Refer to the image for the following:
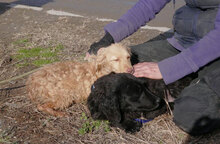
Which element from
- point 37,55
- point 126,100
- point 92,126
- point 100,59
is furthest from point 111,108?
point 37,55

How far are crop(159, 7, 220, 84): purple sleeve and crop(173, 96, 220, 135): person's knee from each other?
0.35 meters

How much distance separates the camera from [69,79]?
395 cm

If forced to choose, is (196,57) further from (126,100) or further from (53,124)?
(53,124)

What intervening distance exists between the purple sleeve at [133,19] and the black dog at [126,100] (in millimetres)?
1056

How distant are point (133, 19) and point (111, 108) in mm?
1609

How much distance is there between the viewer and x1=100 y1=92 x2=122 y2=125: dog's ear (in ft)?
10.8

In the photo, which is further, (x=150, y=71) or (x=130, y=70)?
(x=130, y=70)

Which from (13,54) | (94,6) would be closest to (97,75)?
(13,54)

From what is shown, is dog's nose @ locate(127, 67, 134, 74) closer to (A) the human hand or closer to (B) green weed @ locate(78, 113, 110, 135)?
(A) the human hand

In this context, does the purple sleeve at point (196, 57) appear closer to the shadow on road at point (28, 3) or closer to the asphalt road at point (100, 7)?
the asphalt road at point (100, 7)

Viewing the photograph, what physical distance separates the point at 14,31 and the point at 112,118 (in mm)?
4493

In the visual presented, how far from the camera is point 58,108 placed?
3.89 m

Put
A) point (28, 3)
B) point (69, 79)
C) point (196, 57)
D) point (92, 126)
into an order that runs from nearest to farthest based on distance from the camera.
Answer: point (196, 57)
point (92, 126)
point (69, 79)
point (28, 3)

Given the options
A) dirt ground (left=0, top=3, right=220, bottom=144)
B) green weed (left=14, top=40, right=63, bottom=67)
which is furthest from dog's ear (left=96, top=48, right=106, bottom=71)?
green weed (left=14, top=40, right=63, bottom=67)
